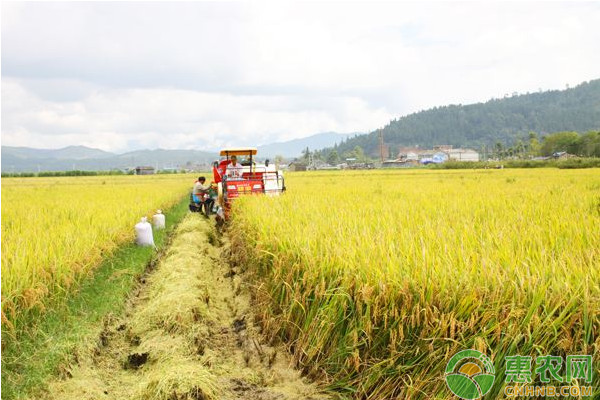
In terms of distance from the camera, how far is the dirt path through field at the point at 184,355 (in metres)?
3.30

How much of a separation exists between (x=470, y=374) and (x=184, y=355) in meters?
2.50

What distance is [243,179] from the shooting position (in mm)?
11898

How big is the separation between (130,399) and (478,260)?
9.22 feet

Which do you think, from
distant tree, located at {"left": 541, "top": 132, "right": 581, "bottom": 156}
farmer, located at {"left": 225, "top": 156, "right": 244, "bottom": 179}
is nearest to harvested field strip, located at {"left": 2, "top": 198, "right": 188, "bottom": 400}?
farmer, located at {"left": 225, "top": 156, "right": 244, "bottom": 179}

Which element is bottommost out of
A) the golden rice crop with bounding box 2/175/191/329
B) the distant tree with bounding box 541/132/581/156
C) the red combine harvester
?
the golden rice crop with bounding box 2/175/191/329

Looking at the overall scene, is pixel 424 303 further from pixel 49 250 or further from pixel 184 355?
pixel 49 250

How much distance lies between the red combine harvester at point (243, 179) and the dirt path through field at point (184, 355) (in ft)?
17.7

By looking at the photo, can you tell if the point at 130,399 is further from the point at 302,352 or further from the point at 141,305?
the point at 141,305

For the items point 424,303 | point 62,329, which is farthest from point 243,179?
point 424,303

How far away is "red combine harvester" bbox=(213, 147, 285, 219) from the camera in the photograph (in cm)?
1133

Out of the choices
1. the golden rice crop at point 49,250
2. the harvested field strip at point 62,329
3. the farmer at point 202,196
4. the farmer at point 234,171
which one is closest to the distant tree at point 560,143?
the farmer at point 234,171

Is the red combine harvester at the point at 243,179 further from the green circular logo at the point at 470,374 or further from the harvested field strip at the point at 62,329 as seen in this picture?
the green circular logo at the point at 470,374

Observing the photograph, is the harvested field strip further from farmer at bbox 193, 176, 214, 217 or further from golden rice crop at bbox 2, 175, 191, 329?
farmer at bbox 193, 176, 214, 217

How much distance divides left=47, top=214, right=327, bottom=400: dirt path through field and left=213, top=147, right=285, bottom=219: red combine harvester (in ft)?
17.7
